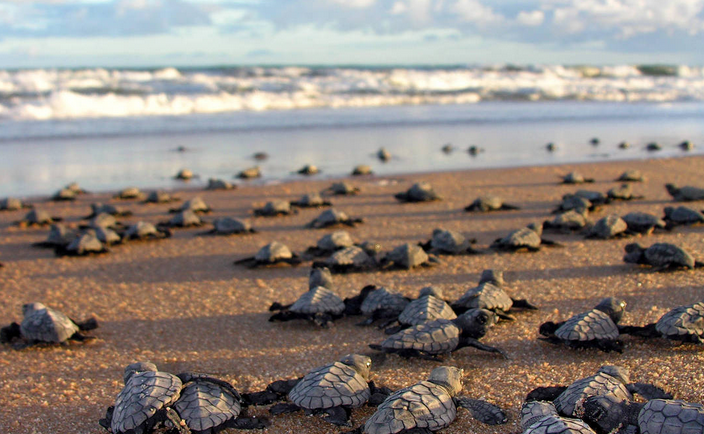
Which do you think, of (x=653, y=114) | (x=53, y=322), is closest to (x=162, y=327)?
(x=53, y=322)

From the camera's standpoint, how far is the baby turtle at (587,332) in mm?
4242

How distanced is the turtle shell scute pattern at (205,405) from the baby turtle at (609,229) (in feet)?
18.1

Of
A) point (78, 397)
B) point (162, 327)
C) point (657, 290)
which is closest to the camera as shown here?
point (78, 397)

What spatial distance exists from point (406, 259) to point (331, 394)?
317cm

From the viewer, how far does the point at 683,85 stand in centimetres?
4228

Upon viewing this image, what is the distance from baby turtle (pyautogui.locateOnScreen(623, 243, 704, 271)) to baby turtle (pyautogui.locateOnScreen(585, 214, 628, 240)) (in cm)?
125

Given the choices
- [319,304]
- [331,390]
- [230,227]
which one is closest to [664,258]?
[319,304]

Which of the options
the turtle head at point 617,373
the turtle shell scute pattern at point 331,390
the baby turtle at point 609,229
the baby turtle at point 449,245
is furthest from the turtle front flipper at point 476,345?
the baby turtle at point 609,229

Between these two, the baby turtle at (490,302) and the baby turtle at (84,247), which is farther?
the baby turtle at (84,247)

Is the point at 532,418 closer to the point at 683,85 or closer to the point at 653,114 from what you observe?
the point at 653,114

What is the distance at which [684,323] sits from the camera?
4.19 metres

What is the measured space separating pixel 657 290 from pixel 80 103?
24.2 meters

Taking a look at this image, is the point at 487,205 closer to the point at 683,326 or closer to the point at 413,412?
the point at 683,326

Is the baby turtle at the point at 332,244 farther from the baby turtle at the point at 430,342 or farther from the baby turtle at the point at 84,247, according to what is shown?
the baby turtle at the point at 430,342
